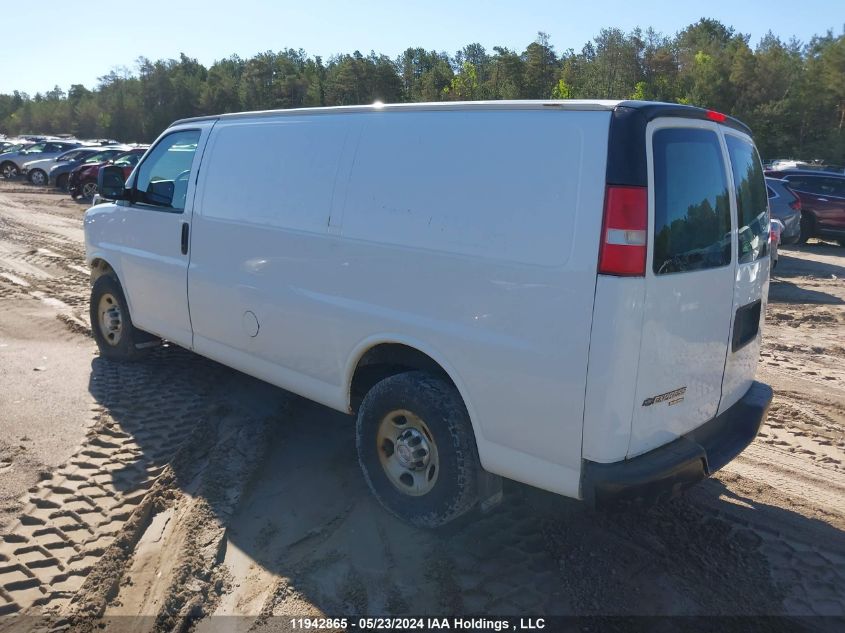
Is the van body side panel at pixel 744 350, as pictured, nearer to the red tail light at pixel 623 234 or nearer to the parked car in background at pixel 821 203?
the red tail light at pixel 623 234

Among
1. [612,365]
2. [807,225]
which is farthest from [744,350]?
[807,225]

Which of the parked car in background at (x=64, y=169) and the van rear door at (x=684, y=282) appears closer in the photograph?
the van rear door at (x=684, y=282)

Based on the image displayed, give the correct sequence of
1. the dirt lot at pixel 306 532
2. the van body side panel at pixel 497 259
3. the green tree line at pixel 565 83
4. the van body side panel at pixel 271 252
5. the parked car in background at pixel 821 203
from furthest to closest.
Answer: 1. the green tree line at pixel 565 83
2. the parked car in background at pixel 821 203
3. the van body side panel at pixel 271 252
4. the dirt lot at pixel 306 532
5. the van body side panel at pixel 497 259

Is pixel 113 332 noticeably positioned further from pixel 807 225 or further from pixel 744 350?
pixel 807 225

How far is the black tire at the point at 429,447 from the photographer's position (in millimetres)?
3609

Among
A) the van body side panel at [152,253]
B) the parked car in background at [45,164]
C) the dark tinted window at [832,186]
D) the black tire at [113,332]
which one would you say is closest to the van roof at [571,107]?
the van body side panel at [152,253]

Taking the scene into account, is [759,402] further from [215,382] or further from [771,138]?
[771,138]

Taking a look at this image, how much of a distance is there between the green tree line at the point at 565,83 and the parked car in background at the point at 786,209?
88.8 feet

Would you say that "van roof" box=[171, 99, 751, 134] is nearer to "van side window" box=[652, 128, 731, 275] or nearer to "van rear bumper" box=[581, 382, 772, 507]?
"van side window" box=[652, 128, 731, 275]

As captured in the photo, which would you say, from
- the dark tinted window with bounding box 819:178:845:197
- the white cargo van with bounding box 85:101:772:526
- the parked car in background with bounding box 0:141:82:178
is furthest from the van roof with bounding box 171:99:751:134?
the parked car in background with bounding box 0:141:82:178

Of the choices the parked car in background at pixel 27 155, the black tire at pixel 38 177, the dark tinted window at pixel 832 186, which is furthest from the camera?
the parked car in background at pixel 27 155

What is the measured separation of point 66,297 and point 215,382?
458 centimetres

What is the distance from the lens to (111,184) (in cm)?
602

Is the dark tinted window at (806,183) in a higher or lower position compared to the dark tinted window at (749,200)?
lower
